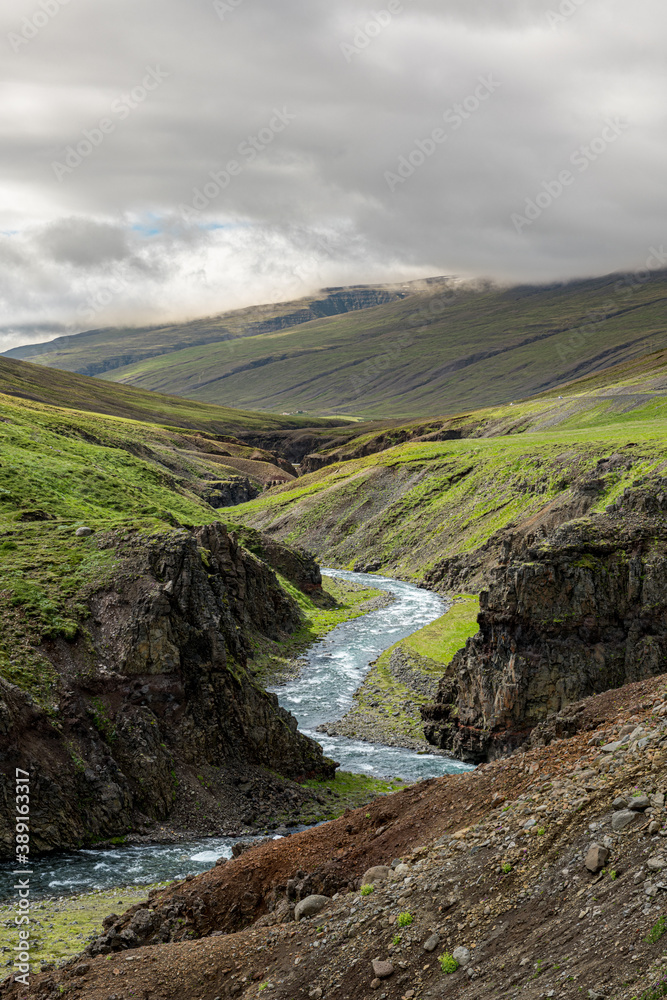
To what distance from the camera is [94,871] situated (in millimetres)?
31000

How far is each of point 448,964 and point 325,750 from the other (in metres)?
Answer: 35.8

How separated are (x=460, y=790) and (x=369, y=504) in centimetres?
11197

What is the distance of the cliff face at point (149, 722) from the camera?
112ft

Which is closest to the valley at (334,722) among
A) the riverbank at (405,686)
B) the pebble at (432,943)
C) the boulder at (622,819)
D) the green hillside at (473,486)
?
the boulder at (622,819)

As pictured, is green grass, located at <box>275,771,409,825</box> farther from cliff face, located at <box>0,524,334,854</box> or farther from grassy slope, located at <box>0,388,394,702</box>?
grassy slope, located at <box>0,388,394,702</box>

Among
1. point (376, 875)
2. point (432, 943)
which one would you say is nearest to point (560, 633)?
point (376, 875)

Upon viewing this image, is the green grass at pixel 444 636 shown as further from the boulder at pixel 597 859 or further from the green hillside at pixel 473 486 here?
the boulder at pixel 597 859

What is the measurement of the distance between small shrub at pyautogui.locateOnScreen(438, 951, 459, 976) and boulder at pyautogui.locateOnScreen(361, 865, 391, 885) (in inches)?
147

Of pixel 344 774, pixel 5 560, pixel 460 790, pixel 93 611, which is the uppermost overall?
pixel 5 560

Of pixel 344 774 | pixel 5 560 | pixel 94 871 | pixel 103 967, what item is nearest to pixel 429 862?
pixel 103 967

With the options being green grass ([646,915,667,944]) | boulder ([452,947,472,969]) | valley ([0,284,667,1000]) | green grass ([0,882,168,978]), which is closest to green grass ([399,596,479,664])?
valley ([0,284,667,1000])

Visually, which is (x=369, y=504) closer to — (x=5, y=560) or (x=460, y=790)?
(x=5, y=560)

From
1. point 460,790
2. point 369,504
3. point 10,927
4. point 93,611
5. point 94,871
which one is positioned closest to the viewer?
point 460,790

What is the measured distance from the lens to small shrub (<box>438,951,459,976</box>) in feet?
49.8
